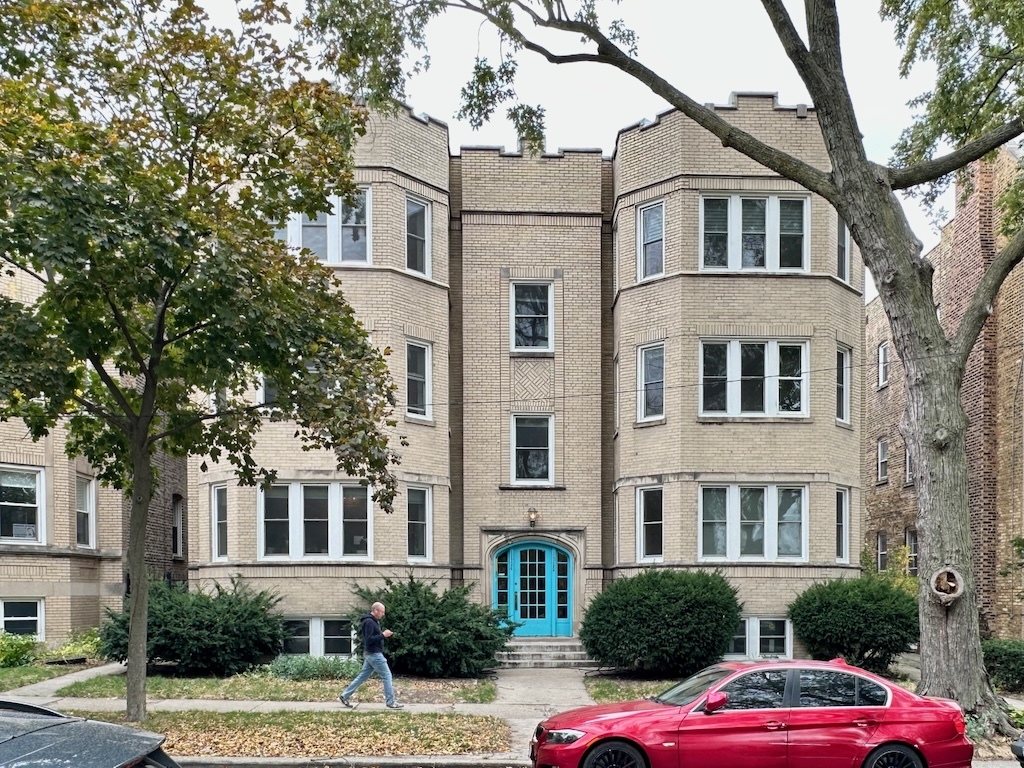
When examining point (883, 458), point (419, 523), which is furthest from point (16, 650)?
point (883, 458)

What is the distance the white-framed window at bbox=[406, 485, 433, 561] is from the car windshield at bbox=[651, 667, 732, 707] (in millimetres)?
10710

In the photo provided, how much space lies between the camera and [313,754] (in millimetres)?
10914

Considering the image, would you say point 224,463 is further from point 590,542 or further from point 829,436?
point 829,436

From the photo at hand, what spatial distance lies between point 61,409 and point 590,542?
1248cm

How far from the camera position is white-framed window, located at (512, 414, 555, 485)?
21.7 m

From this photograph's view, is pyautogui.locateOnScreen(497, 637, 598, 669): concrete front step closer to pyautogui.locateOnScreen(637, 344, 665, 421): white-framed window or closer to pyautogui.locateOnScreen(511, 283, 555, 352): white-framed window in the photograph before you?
pyautogui.locateOnScreen(637, 344, 665, 421): white-framed window

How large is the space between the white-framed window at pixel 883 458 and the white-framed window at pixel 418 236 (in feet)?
54.9

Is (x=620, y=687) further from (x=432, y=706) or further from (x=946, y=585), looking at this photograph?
(x=946, y=585)

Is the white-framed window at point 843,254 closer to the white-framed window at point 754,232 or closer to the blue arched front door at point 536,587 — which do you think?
the white-framed window at point 754,232

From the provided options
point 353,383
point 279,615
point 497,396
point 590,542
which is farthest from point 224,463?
point 353,383

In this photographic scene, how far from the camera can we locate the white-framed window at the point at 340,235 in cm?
1961

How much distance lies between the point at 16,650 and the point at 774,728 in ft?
50.6

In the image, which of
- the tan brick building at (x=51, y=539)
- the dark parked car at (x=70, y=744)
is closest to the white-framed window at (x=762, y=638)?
the tan brick building at (x=51, y=539)

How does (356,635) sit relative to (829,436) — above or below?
below
